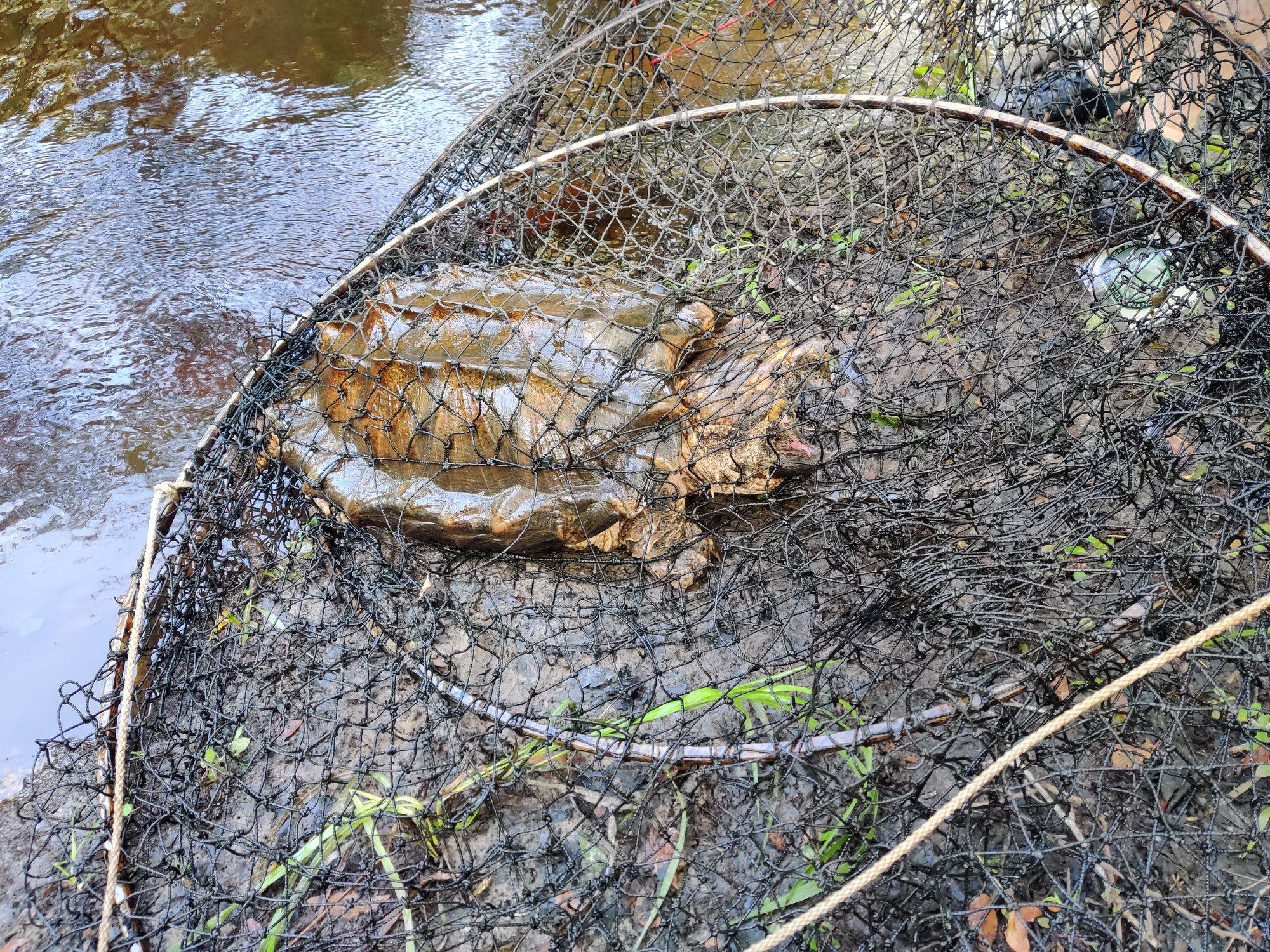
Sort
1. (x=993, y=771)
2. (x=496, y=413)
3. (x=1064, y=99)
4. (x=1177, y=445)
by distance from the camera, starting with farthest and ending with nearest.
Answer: (x=1064, y=99)
(x=1177, y=445)
(x=496, y=413)
(x=993, y=771)

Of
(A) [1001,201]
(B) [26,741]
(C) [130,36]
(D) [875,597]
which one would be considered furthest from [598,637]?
(C) [130,36]

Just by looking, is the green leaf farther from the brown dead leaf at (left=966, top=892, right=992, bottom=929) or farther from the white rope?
the brown dead leaf at (left=966, top=892, right=992, bottom=929)

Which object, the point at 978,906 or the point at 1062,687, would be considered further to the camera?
the point at 1062,687

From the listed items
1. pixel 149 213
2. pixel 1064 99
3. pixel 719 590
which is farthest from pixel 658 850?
pixel 149 213

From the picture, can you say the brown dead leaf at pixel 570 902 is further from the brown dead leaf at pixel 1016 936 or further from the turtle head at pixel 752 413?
the turtle head at pixel 752 413

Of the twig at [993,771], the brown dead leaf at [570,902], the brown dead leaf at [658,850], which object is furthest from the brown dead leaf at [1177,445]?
the brown dead leaf at [570,902]

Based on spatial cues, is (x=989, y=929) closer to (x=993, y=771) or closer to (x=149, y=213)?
(x=993, y=771)

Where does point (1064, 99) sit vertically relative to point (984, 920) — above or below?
above
